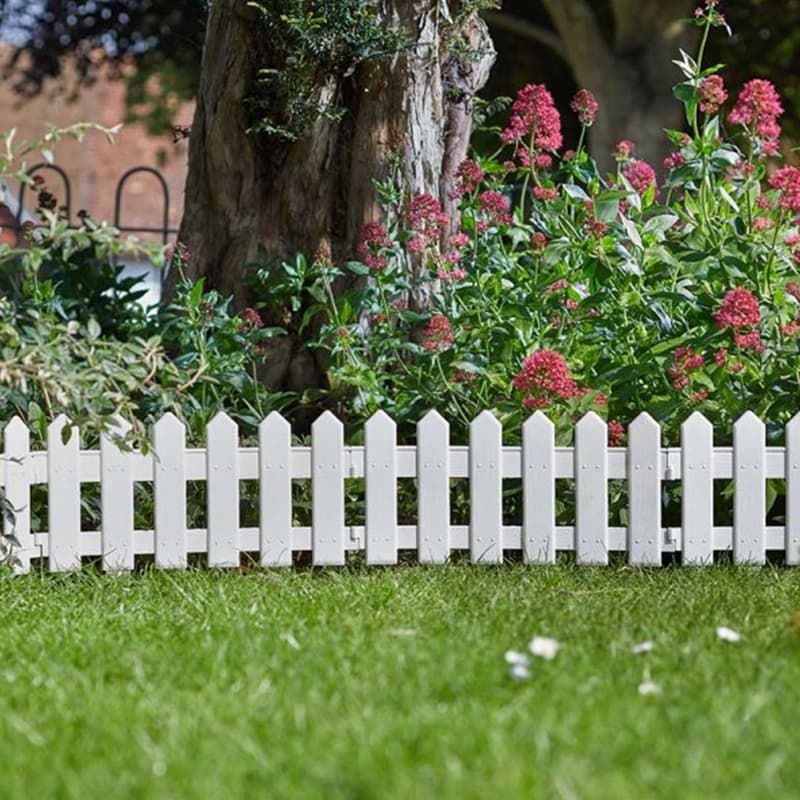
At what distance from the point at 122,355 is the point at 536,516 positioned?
5.29 feet

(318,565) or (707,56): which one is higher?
(707,56)

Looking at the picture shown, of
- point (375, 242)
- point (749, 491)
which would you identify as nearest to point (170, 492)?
point (375, 242)

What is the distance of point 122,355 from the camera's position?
4523mm

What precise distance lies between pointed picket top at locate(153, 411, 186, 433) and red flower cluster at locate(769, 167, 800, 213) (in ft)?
7.16

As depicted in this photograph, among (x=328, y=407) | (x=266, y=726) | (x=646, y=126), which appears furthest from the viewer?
(x=646, y=126)

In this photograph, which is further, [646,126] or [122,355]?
[646,126]

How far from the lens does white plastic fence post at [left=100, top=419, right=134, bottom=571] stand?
5188 mm

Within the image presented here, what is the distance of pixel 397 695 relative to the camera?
3.12m

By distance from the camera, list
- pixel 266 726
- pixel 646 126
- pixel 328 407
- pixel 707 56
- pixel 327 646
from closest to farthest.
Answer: pixel 266 726 < pixel 327 646 < pixel 328 407 < pixel 646 126 < pixel 707 56

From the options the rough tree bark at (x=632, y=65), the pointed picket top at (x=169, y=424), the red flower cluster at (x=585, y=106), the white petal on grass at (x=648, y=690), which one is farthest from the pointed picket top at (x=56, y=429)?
the rough tree bark at (x=632, y=65)

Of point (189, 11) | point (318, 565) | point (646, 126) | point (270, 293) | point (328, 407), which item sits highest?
point (189, 11)

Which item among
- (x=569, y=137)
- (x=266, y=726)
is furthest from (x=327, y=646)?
(x=569, y=137)

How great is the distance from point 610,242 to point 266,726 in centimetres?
306

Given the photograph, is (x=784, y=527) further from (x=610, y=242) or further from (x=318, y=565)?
(x=318, y=565)
